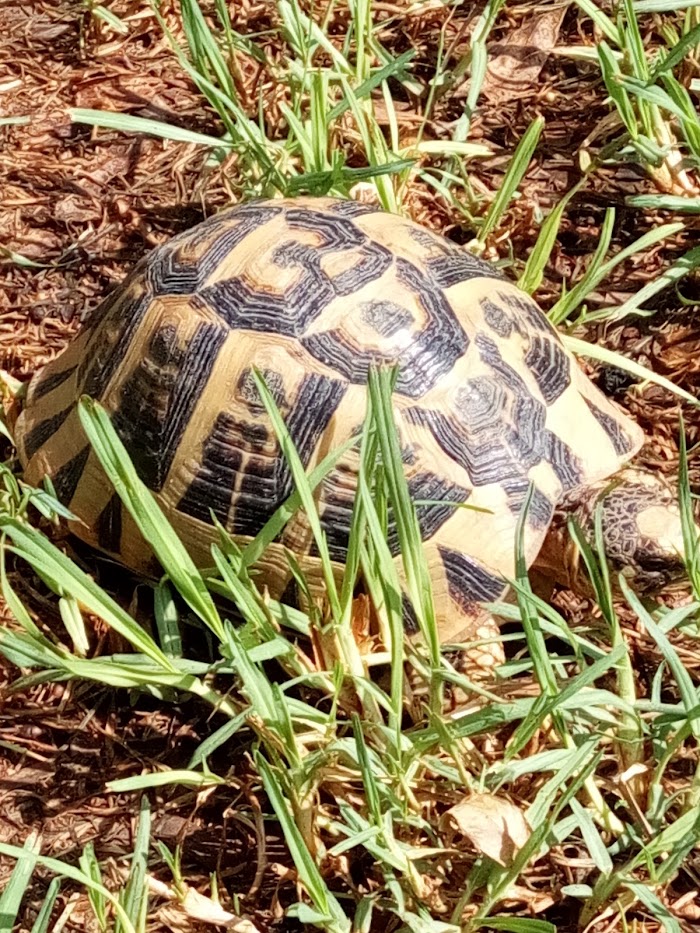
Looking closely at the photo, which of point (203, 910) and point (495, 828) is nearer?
point (495, 828)

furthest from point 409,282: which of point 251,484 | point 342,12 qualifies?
point 342,12

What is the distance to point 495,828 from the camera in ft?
5.15

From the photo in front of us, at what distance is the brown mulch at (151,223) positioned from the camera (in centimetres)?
197

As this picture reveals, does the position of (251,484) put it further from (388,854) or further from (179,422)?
(388,854)

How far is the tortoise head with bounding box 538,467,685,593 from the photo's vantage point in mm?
1868

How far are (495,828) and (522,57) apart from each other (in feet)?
6.77

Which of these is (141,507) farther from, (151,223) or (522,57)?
(522,57)

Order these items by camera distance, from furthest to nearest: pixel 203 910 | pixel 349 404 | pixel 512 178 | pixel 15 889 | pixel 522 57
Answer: pixel 522 57 < pixel 512 178 < pixel 349 404 < pixel 203 910 < pixel 15 889

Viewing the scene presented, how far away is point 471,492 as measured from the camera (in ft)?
6.25

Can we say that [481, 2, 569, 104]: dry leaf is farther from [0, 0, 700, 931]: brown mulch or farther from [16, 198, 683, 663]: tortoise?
[16, 198, 683, 663]: tortoise

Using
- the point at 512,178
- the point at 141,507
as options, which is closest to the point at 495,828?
the point at 141,507

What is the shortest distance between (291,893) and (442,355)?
3.26 feet

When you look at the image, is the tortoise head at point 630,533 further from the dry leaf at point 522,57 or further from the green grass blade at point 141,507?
the dry leaf at point 522,57

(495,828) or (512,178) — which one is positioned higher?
(512,178)
